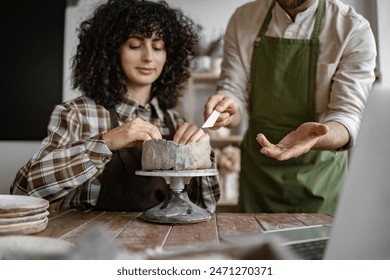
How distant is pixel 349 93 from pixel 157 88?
1.66ft

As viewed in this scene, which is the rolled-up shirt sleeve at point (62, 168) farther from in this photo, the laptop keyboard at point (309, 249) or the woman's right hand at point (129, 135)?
the laptop keyboard at point (309, 249)

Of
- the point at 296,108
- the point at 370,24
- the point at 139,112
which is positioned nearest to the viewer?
the point at 370,24

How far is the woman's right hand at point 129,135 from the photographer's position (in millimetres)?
854

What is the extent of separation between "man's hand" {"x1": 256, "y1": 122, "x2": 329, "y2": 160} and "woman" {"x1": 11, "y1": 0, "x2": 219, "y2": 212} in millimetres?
135

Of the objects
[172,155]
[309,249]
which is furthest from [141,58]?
[309,249]

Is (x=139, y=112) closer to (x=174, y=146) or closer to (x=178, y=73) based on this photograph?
(x=178, y=73)

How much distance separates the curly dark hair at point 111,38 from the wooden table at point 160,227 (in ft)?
1.19

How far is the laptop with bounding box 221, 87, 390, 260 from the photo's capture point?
1.60 ft

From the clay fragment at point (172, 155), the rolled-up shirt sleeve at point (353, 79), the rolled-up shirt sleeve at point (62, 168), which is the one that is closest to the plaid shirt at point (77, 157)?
the rolled-up shirt sleeve at point (62, 168)

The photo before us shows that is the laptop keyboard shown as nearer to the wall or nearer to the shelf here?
the wall

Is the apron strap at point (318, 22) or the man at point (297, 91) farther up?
the apron strap at point (318, 22)

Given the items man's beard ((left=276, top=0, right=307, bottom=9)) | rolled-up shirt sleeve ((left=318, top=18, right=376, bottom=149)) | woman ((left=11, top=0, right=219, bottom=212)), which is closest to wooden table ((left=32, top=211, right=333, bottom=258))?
woman ((left=11, top=0, right=219, bottom=212))

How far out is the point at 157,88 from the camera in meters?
1.19

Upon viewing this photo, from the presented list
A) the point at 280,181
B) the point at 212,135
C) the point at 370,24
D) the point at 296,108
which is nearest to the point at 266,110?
the point at 296,108
